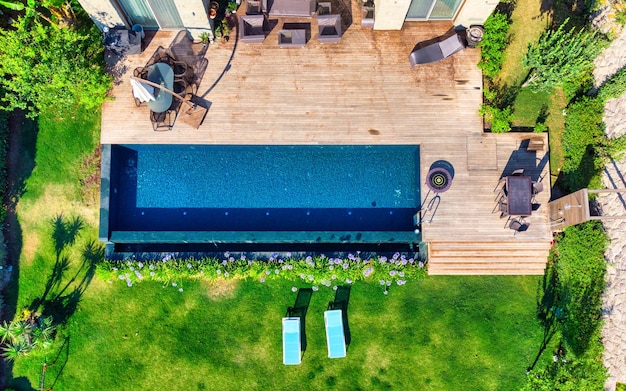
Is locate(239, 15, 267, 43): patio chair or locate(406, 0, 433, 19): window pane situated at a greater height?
locate(406, 0, 433, 19): window pane

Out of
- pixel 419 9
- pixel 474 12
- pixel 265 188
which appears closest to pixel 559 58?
pixel 474 12

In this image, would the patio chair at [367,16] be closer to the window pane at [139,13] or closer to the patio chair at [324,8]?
the patio chair at [324,8]

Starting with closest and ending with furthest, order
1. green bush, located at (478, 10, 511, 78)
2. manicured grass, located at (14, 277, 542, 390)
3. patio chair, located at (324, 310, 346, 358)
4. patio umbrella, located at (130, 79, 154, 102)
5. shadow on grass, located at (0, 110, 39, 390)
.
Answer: patio umbrella, located at (130, 79, 154, 102)
patio chair, located at (324, 310, 346, 358)
green bush, located at (478, 10, 511, 78)
manicured grass, located at (14, 277, 542, 390)
shadow on grass, located at (0, 110, 39, 390)

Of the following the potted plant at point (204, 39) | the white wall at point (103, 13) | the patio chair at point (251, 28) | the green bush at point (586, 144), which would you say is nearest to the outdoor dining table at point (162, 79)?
the potted plant at point (204, 39)

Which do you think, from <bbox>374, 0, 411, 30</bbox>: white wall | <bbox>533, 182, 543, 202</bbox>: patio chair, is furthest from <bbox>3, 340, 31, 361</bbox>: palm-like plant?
<bbox>533, 182, 543, 202</bbox>: patio chair

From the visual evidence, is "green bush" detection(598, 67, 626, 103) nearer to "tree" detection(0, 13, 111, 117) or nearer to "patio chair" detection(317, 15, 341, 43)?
"patio chair" detection(317, 15, 341, 43)
